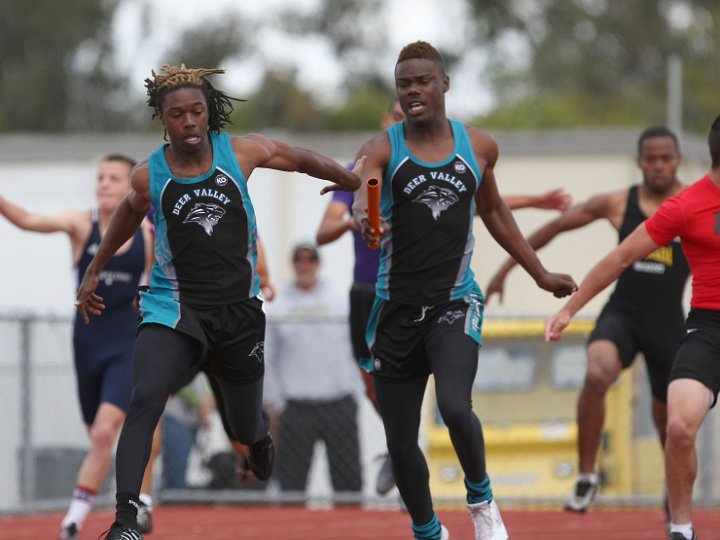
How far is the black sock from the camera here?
6807 millimetres

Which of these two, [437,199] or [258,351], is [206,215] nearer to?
[258,351]

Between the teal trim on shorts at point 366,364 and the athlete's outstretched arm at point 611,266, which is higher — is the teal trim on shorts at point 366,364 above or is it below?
below

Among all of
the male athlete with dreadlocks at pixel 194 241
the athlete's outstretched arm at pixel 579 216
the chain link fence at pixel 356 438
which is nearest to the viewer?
the male athlete with dreadlocks at pixel 194 241

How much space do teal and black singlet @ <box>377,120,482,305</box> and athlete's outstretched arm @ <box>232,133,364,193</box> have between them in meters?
0.22

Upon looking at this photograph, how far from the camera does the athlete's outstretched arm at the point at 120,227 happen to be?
7277 millimetres

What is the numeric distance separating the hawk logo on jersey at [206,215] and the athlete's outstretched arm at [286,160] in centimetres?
29

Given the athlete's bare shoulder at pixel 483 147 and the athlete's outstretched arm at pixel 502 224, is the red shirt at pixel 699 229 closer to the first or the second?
the athlete's outstretched arm at pixel 502 224

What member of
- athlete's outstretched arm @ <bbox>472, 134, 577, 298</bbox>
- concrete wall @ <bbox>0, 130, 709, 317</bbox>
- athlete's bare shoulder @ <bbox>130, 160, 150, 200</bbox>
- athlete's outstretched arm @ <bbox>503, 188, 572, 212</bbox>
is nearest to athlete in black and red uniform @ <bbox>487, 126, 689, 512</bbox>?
athlete's outstretched arm @ <bbox>503, 188, 572, 212</bbox>

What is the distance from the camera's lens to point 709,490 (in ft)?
43.2

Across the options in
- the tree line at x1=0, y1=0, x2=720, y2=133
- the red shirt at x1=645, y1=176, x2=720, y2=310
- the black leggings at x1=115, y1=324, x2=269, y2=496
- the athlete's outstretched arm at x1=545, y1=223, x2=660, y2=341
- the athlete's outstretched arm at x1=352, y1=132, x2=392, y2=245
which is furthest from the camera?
the tree line at x1=0, y1=0, x2=720, y2=133

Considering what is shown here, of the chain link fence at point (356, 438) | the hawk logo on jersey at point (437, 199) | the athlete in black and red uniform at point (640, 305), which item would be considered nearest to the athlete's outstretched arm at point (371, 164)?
the hawk logo on jersey at point (437, 199)

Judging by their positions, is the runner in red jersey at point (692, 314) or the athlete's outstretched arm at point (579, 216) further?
the athlete's outstretched arm at point (579, 216)

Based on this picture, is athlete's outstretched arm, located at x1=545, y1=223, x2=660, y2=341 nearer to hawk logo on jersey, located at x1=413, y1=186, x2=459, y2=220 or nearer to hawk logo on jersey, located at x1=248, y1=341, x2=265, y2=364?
hawk logo on jersey, located at x1=413, y1=186, x2=459, y2=220

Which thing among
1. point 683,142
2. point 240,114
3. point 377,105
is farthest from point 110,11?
point 683,142
